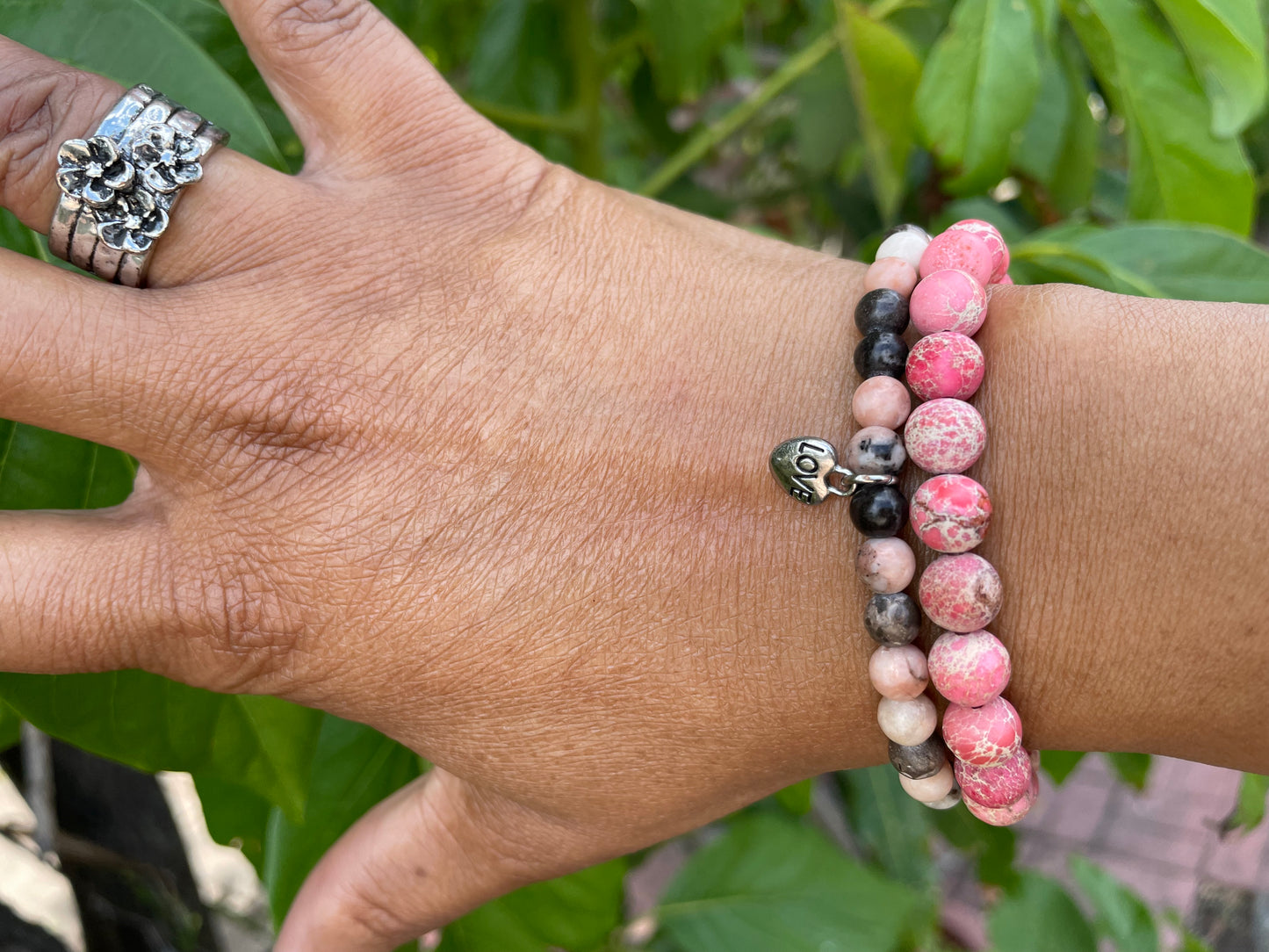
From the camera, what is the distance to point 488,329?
867 mm

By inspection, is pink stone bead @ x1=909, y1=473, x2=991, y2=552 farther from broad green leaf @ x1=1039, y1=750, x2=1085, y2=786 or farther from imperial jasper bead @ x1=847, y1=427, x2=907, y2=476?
broad green leaf @ x1=1039, y1=750, x2=1085, y2=786

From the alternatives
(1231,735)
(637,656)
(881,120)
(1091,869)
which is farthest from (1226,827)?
(881,120)

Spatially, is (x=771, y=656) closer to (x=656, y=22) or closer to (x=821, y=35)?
(x=656, y=22)

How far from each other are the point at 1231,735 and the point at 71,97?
1042 millimetres

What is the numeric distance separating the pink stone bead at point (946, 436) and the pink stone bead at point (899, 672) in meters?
0.14

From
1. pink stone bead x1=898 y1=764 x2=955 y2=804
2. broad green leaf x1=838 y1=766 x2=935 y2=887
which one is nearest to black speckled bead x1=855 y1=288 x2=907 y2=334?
pink stone bead x1=898 y1=764 x2=955 y2=804

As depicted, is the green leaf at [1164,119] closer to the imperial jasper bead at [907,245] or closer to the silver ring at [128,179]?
the imperial jasper bead at [907,245]

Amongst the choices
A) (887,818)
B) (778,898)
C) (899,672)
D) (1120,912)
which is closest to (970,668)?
(899,672)

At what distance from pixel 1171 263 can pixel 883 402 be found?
564 mm

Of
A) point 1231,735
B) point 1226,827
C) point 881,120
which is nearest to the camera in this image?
point 1231,735

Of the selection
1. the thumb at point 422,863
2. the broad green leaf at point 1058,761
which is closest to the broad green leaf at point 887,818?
the broad green leaf at point 1058,761

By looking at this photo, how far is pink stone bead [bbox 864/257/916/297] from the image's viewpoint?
833mm

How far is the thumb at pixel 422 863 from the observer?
0.93 meters

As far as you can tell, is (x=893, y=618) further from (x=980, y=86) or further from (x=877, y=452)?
Answer: (x=980, y=86)
